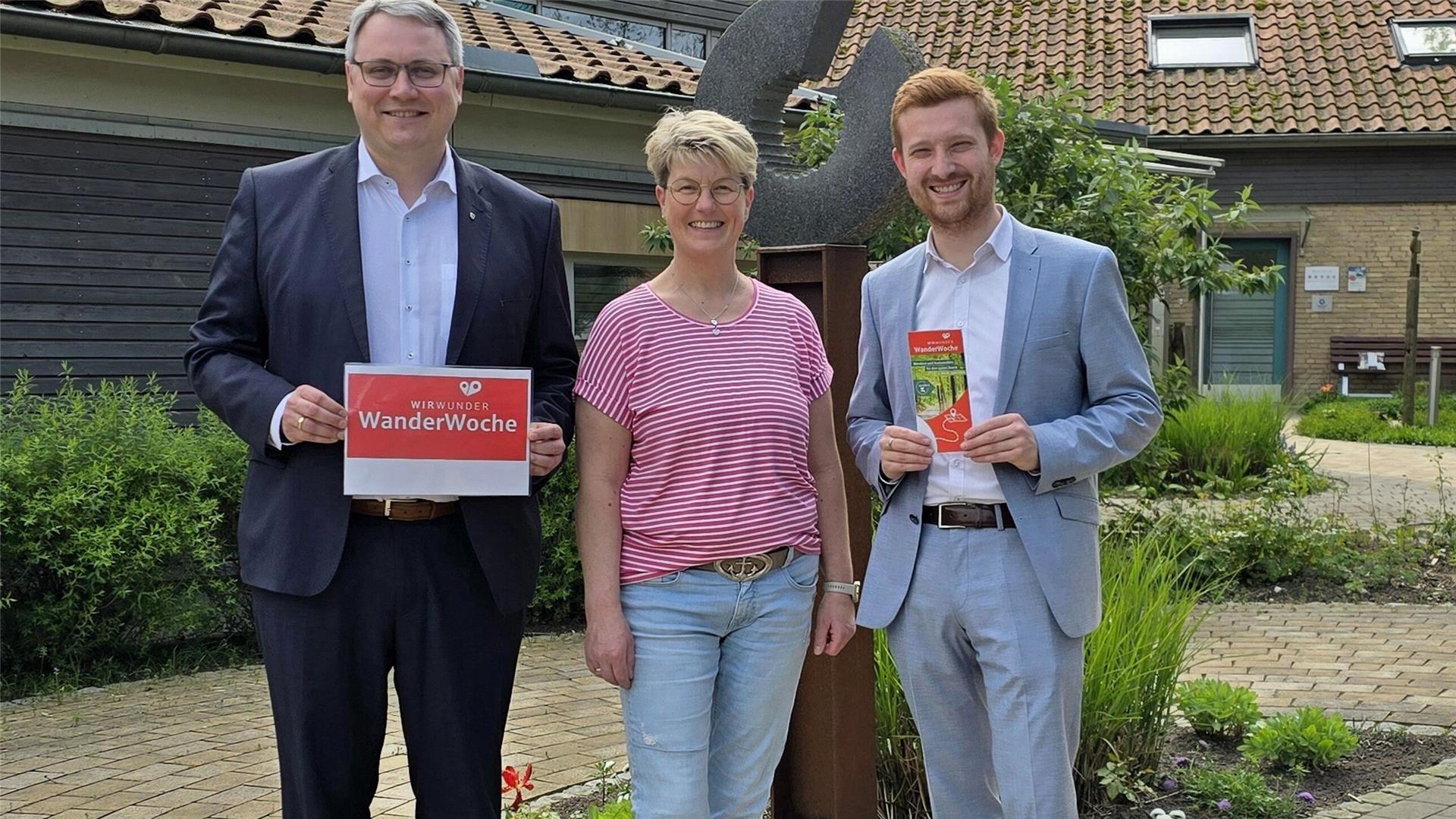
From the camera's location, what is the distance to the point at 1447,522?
9273 mm

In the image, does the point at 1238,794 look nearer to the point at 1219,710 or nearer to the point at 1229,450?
the point at 1219,710

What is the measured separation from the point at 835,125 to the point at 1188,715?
4.60 metres

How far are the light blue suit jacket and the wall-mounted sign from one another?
65.2 feet

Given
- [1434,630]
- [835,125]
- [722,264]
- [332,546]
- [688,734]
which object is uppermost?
[835,125]

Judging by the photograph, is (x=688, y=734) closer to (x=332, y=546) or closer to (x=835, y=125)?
(x=332, y=546)

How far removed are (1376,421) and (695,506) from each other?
1711 cm

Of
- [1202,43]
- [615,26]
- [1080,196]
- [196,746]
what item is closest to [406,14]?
[196,746]

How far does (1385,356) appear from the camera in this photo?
20.8 meters

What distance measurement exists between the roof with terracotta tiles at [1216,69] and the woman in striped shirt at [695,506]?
57.8 feet

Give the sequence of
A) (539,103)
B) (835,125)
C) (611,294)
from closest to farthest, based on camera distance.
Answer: (835,125) → (539,103) → (611,294)

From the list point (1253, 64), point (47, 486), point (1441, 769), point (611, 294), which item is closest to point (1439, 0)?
point (1253, 64)

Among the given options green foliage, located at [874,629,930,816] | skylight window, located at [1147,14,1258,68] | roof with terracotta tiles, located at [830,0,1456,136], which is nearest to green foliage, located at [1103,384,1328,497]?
green foliage, located at [874,629,930,816]

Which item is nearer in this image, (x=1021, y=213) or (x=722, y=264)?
(x=722, y=264)

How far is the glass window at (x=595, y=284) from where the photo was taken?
11.0 metres
